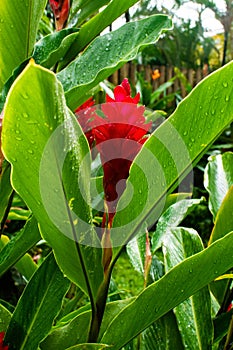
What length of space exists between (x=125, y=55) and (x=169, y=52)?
28.7 ft

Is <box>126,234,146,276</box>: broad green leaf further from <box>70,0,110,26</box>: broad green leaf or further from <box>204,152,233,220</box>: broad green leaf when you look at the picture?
<box>70,0,110,26</box>: broad green leaf

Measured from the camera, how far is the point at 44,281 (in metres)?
0.63

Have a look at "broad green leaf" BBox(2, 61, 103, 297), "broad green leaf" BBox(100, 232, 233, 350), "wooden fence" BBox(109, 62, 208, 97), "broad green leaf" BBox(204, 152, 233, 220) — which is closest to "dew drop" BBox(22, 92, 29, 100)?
"broad green leaf" BBox(2, 61, 103, 297)

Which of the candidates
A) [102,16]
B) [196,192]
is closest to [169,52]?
[196,192]

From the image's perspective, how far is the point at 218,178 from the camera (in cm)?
92

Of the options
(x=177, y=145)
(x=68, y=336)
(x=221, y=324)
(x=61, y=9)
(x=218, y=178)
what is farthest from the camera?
→ (x=218, y=178)

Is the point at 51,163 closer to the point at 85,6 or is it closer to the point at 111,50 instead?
the point at 111,50

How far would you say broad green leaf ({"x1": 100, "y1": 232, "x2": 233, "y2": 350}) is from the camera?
48cm

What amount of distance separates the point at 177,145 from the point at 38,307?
0.29 meters

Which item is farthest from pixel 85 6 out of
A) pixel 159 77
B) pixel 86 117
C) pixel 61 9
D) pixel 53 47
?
pixel 159 77

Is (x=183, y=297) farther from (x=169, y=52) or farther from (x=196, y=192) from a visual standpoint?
(x=169, y=52)

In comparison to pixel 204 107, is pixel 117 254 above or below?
below

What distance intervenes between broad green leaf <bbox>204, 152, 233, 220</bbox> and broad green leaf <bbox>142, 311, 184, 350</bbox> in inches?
9.9

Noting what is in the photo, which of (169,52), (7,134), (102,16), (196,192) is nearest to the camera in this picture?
(7,134)
